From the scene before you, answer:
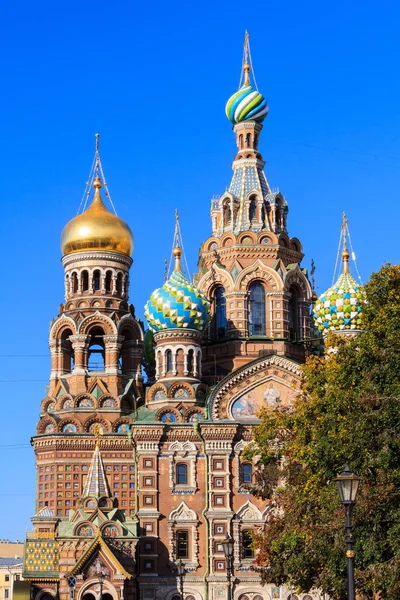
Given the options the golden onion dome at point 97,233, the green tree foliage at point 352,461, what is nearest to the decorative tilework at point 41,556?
the green tree foliage at point 352,461

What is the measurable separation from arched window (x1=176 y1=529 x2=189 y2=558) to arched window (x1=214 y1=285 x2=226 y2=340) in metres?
8.25

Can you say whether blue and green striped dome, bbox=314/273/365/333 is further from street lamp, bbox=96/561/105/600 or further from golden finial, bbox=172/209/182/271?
street lamp, bbox=96/561/105/600

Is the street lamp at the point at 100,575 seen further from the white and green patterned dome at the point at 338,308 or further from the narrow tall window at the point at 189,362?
the white and green patterned dome at the point at 338,308

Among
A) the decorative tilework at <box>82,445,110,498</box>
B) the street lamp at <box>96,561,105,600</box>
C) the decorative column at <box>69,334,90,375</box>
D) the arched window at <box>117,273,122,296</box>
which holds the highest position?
the arched window at <box>117,273,122,296</box>

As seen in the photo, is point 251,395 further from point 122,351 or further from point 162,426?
point 122,351

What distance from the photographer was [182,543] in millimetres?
40438

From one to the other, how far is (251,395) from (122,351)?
610 cm

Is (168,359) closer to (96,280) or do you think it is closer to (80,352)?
(80,352)

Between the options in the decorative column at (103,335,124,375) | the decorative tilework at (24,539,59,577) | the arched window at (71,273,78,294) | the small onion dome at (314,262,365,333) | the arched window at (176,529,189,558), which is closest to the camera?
the decorative tilework at (24,539,59,577)

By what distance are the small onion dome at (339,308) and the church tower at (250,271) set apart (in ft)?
5.72

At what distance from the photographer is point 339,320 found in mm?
43562

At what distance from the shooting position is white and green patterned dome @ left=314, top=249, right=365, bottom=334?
143 ft

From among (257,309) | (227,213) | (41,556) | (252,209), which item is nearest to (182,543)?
(41,556)

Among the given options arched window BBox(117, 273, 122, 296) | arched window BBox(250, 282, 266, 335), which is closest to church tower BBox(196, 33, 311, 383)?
arched window BBox(250, 282, 266, 335)
